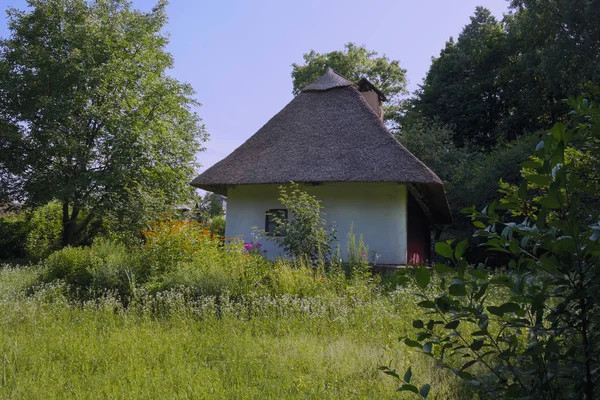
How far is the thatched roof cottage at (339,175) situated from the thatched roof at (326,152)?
0.02 metres

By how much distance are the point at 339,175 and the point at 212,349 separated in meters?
5.84

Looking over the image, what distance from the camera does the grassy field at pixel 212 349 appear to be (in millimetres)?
2977

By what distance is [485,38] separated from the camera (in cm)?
2056

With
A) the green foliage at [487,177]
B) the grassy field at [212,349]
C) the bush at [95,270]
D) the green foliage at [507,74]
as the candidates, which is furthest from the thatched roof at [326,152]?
the green foliage at [507,74]

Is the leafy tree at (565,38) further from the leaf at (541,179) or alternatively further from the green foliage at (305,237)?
the leaf at (541,179)

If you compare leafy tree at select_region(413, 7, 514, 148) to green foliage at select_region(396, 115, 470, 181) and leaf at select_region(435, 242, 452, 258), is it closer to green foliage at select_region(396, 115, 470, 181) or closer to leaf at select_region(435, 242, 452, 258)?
green foliage at select_region(396, 115, 470, 181)

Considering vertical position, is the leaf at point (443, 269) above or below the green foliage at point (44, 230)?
above

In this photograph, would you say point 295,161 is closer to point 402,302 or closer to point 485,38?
point 402,302

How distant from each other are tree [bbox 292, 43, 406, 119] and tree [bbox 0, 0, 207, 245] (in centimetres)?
1219

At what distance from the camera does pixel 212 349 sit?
3.76 m

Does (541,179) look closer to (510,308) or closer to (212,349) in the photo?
(510,308)

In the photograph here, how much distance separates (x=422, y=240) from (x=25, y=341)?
37.5ft

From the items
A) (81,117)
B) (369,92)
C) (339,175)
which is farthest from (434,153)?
(81,117)

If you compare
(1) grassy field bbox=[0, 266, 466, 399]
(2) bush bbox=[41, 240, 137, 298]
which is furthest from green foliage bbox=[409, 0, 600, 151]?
(2) bush bbox=[41, 240, 137, 298]
